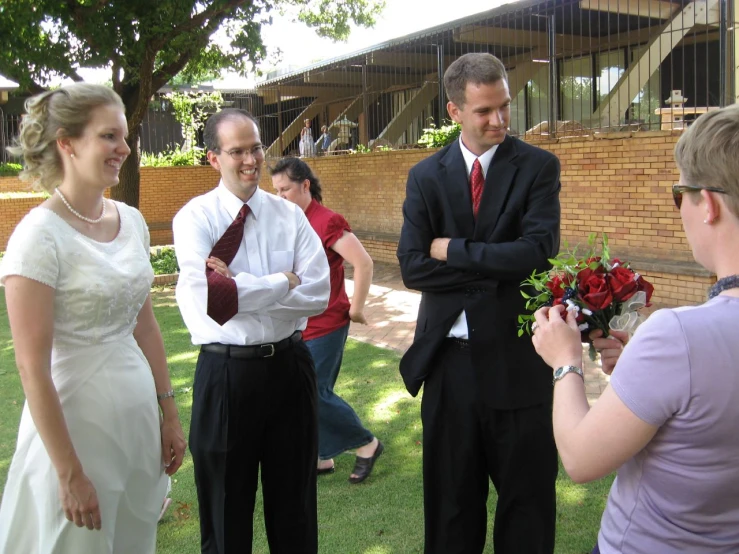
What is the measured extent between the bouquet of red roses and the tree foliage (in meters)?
12.3

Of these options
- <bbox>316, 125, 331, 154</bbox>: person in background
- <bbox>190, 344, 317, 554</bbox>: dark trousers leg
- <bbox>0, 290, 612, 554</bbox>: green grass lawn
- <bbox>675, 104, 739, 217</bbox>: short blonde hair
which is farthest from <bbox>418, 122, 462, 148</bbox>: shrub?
<bbox>675, 104, 739, 217</bbox>: short blonde hair

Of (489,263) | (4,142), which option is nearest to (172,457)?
(489,263)

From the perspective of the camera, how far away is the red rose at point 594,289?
2316 mm

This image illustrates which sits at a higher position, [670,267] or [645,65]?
→ [645,65]

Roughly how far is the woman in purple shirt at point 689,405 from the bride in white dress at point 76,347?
1766 millimetres

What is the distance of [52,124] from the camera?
8.84 feet

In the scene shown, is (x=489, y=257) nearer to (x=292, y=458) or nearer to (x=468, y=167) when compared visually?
(x=468, y=167)

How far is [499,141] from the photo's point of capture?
339cm

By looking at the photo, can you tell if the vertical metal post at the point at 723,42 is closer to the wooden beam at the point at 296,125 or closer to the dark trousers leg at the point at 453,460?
the dark trousers leg at the point at 453,460

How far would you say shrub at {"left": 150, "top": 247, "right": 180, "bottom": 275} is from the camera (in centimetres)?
1569

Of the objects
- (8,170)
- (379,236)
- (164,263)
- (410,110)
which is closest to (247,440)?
(379,236)

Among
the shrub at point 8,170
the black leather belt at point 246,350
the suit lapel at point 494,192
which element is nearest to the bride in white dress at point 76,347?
the black leather belt at point 246,350

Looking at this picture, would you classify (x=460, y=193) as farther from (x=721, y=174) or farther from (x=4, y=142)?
(x=4, y=142)

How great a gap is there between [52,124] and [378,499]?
3194mm
